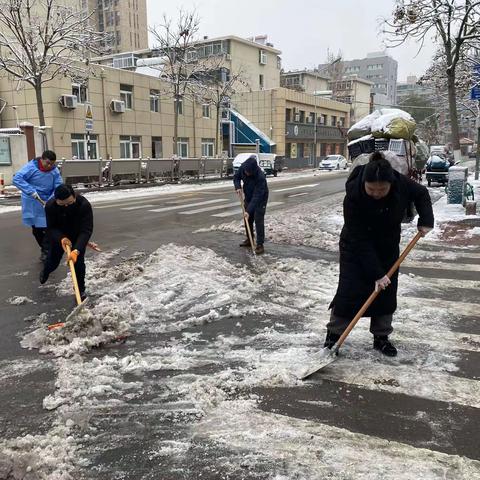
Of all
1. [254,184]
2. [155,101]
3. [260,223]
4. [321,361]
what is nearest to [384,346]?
[321,361]

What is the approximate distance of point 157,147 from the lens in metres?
32.7

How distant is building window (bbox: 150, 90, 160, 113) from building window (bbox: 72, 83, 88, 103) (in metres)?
5.41

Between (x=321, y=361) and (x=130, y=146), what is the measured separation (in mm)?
28543

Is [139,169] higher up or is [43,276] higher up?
[139,169]

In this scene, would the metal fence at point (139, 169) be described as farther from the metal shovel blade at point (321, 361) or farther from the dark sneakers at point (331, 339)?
the metal shovel blade at point (321, 361)

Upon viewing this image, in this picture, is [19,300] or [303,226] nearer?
[19,300]

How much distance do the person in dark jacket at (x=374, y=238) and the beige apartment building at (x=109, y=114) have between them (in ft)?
70.0

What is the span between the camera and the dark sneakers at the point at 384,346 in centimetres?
396

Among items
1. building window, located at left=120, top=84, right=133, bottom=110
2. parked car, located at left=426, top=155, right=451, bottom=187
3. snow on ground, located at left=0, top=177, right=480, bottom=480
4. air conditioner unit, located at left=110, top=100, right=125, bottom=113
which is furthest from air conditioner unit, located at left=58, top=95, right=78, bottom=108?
snow on ground, located at left=0, top=177, right=480, bottom=480

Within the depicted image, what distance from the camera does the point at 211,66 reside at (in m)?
41.6

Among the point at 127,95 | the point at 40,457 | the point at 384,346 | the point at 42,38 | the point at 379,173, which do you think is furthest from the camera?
the point at 127,95

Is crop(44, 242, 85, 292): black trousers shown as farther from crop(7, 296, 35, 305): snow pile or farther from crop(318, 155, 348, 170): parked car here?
crop(318, 155, 348, 170): parked car

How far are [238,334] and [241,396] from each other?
1.16 metres

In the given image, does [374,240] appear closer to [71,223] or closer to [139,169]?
[71,223]
